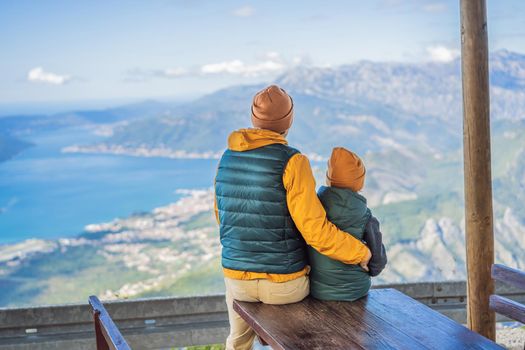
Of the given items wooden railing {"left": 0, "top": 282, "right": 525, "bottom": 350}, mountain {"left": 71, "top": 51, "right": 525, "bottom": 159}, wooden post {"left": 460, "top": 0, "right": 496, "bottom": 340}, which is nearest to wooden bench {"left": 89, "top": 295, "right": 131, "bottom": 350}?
wooden railing {"left": 0, "top": 282, "right": 525, "bottom": 350}

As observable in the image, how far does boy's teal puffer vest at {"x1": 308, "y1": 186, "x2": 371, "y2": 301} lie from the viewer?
9.67ft

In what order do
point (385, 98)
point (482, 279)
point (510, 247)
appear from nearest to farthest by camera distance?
point (482, 279) < point (510, 247) < point (385, 98)

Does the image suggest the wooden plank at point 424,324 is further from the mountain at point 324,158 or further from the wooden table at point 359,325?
the mountain at point 324,158

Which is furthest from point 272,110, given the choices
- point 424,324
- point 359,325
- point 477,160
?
point 477,160

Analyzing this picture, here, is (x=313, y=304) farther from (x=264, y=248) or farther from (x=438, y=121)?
(x=438, y=121)

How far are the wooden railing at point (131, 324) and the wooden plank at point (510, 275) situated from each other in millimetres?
1721

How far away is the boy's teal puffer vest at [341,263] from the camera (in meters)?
2.95

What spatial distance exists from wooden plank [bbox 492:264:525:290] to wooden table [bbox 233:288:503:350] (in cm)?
32

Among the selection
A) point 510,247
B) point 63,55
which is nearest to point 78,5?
point 63,55

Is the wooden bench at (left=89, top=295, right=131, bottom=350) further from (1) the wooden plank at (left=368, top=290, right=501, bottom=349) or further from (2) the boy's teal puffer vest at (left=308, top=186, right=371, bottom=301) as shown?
(1) the wooden plank at (left=368, top=290, right=501, bottom=349)

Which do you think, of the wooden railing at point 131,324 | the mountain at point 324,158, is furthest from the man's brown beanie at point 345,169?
the mountain at point 324,158

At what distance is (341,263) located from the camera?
9.86 ft

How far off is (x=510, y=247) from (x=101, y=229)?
27.0 feet

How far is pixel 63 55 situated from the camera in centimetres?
1516
